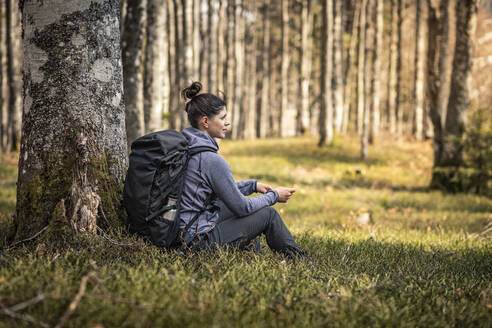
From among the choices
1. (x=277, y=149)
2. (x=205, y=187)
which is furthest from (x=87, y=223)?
(x=277, y=149)

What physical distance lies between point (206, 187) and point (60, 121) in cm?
136

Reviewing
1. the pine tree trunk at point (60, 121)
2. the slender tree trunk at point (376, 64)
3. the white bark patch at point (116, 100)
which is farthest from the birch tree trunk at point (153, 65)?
the slender tree trunk at point (376, 64)

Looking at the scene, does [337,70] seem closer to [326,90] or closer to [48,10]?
[326,90]

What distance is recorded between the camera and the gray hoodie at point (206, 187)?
3484mm

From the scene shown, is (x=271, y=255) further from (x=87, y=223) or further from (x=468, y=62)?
(x=468, y=62)

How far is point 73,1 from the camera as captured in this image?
354 centimetres

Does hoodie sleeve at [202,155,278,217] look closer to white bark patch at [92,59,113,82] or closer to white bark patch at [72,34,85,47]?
white bark patch at [92,59,113,82]

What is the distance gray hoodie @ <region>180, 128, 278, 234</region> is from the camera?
348cm

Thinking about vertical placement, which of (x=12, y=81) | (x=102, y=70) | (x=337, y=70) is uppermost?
(x=337, y=70)

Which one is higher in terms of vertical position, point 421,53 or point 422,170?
point 421,53

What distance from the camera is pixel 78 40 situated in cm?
356

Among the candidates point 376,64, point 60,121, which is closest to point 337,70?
point 376,64

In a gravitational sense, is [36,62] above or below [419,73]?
below

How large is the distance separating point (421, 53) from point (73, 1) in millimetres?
22530
